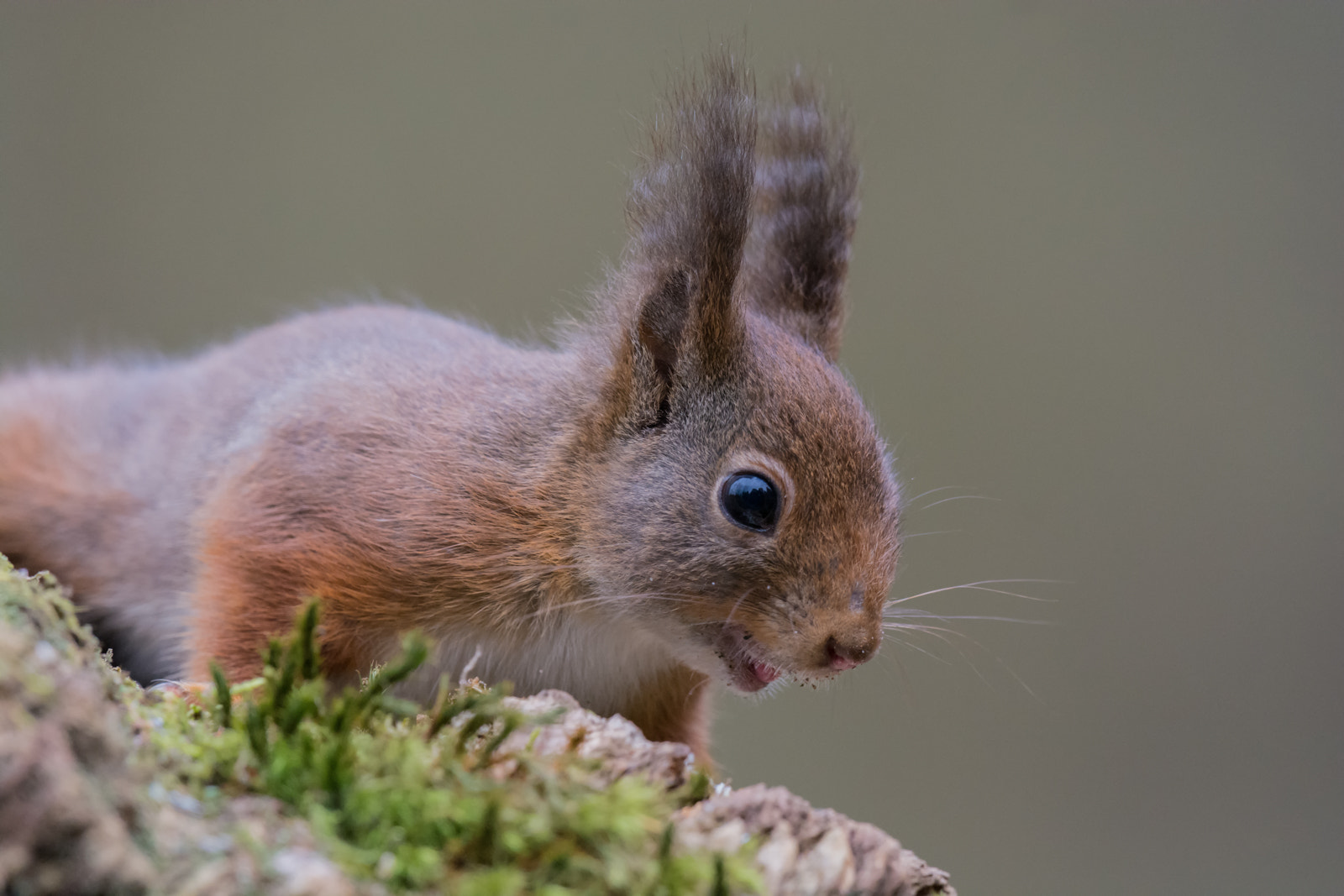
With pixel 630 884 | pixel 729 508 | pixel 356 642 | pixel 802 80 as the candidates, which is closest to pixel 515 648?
pixel 356 642

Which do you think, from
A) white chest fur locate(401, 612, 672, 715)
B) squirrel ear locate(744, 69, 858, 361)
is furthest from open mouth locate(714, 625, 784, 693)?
squirrel ear locate(744, 69, 858, 361)

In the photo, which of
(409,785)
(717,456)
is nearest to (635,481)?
(717,456)

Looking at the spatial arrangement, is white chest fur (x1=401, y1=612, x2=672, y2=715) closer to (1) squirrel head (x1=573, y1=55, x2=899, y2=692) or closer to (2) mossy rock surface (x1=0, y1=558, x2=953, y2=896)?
(1) squirrel head (x1=573, y1=55, x2=899, y2=692)

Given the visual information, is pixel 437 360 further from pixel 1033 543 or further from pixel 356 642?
pixel 1033 543

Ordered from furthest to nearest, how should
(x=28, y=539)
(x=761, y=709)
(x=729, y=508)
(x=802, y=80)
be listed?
(x=761, y=709)
(x=28, y=539)
(x=802, y=80)
(x=729, y=508)

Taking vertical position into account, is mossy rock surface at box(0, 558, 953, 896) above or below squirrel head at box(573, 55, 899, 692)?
below

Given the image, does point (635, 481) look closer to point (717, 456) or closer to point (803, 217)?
point (717, 456)

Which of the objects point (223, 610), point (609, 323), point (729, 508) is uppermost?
point (609, 323)
